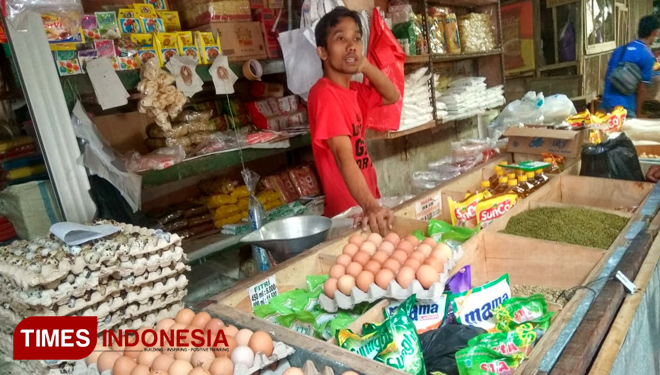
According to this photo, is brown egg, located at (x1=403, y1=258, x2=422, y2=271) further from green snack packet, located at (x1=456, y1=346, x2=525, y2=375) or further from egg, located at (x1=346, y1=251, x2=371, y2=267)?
green snack packet, located at (x1=456, y1=346, x2=525, y2=375)

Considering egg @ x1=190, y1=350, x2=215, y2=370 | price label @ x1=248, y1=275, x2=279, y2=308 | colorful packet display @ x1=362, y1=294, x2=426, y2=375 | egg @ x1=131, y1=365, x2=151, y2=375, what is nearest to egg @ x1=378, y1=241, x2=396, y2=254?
price label @ x1=248, y1=275, x2=279, y2=308

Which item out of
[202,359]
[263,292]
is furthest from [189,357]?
[263,292]

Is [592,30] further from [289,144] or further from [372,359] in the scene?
[372,359]

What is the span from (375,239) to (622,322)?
29.4 inches

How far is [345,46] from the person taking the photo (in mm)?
2104

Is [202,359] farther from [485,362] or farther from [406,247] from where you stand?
[406,247]

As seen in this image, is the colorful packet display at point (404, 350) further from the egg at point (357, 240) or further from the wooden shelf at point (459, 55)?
the wooden shelf at point (459, 55)

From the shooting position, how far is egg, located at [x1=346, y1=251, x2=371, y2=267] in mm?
1353

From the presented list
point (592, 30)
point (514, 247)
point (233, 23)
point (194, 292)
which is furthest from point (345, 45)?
point (592, 30)

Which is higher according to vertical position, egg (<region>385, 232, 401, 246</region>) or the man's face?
the man's face

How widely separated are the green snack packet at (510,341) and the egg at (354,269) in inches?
15.3

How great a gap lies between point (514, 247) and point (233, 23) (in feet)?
6.78

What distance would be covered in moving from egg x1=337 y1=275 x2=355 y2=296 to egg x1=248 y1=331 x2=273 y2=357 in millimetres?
309

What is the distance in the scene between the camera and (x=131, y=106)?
2.71 m
